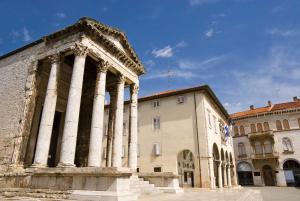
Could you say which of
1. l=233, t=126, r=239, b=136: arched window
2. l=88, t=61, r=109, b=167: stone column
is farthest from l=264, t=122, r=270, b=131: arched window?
l=88, t=61, r=109, b=167: stone column

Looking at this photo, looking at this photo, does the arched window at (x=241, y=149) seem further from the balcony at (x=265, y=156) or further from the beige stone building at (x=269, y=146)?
the balcony at (x=265, y=156)

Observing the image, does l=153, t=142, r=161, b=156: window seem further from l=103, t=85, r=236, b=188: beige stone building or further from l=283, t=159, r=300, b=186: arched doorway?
l=283, t=159, r=300, b=186: arched doorway

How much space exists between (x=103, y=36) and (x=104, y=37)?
10cm

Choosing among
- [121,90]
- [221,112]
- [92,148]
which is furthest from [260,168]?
[92,148]

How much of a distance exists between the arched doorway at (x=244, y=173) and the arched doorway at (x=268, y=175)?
2062 millimetres

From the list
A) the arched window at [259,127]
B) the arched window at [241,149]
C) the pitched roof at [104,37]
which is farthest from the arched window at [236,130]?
the pitched roof at [104,37]

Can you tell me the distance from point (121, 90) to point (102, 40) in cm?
342

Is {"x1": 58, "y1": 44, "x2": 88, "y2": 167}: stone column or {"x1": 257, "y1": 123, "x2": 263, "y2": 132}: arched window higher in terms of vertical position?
{"x1": 257, "y1": 123, "x2": 263, "y2": 132}: arched window

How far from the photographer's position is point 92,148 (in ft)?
37.3

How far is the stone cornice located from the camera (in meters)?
12.2

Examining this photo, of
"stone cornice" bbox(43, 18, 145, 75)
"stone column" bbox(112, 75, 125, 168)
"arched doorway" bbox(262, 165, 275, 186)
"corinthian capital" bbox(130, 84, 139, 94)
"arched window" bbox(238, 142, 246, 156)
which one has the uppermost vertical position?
"stone cornice" bbox(43, 18, 145, 75)

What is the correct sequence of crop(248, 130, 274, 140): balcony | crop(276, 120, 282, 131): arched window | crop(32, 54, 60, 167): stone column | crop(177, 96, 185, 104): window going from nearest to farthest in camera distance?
crop(32, 54, 60, 167): stone column → crop(177, 96, 185, 104): window → crop(248, 130, 274, 140): balcony → crop(276, 120, 282, 131): arched window

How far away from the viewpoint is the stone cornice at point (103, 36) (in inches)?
482

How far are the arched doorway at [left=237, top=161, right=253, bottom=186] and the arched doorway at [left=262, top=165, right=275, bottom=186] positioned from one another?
6.77 ft
